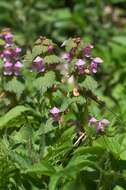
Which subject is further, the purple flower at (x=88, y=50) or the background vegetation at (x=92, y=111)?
the purple flower at (x=88, y=50)

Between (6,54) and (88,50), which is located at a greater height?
(88,50)

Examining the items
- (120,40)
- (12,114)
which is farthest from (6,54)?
(120,40)

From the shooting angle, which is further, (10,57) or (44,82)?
(10,57)

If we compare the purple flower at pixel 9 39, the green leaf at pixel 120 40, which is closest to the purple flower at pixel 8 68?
the purple flower at pixel 9 39

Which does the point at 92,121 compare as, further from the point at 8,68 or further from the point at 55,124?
the point at 8,68

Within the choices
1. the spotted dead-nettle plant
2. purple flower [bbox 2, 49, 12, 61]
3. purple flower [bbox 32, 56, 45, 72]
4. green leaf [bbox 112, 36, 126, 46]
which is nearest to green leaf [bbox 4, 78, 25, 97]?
the spotted dead-nettle plant

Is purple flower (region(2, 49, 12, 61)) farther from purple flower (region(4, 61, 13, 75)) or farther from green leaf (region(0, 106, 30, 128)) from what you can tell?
green leaf (region(0, 106, 30, 128))

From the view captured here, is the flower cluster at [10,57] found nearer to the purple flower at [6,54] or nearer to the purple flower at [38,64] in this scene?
the purple flower at [6,54]
